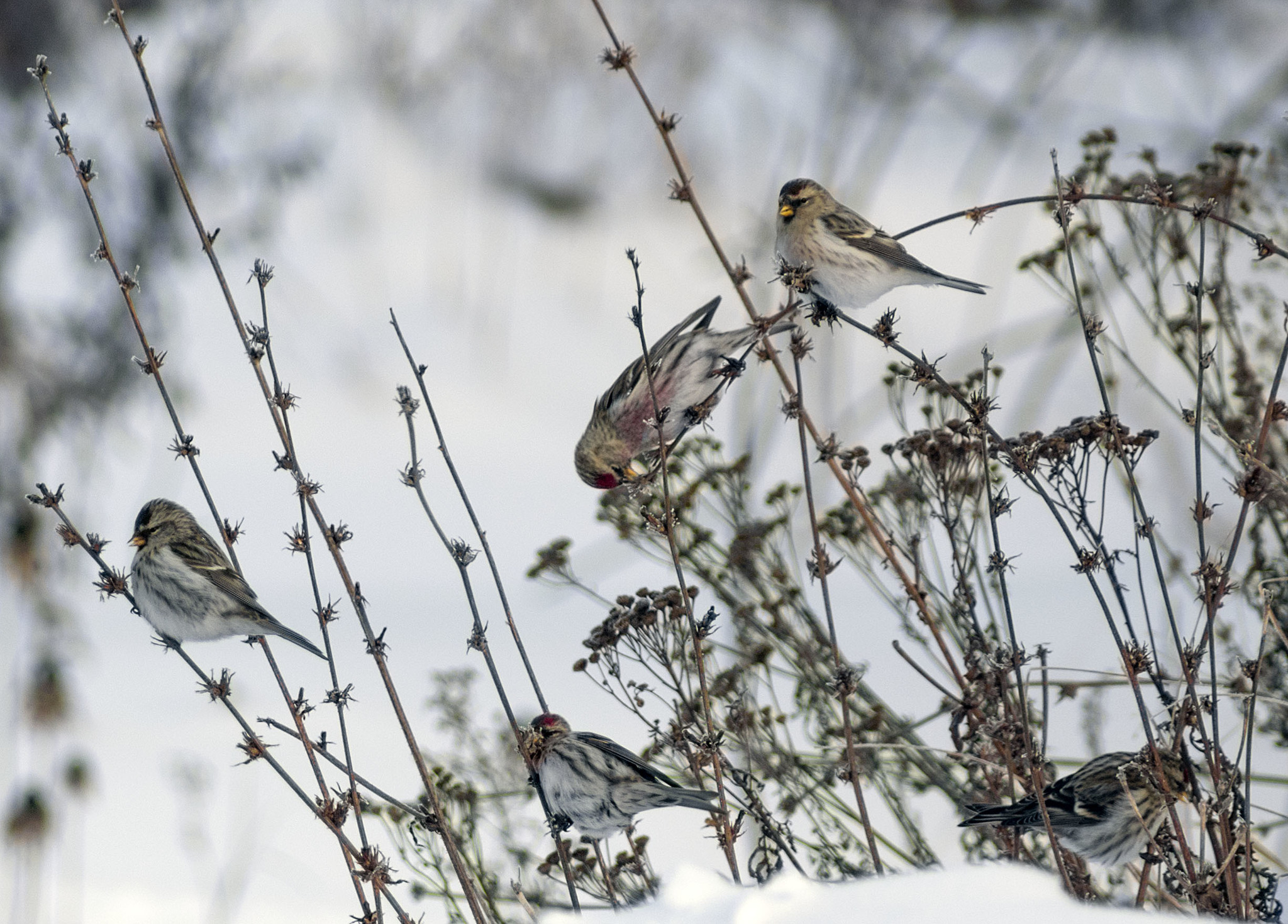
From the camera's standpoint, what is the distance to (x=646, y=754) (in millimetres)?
1834

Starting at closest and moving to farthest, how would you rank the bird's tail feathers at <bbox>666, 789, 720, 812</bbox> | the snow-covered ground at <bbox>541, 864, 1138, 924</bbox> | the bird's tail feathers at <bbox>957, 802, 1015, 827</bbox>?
the snow-covered ground at <bbox>541, 864, 1138, 924</bbox>
the bird's tail feathers at <bbox>666, 789, 720, 812</bbox>
the bird's tail feathers at <bbox>957, 802, 1015, 827</bbox>

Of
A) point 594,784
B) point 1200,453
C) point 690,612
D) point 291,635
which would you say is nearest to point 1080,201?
point 1200,453

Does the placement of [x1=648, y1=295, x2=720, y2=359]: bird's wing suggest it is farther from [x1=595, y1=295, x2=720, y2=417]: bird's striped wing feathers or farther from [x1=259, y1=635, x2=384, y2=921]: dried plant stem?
[x1=259, y1=635, x2=384, y2=921]: dried plant stem

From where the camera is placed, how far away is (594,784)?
1.54 m

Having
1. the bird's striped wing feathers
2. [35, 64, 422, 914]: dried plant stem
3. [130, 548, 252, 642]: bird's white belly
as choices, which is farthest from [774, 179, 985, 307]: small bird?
[130, 548, 252, 642]: bird's white belly

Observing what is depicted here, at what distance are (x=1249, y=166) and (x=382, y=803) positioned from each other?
2.03m

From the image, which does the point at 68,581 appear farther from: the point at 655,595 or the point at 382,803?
the point at 655,595

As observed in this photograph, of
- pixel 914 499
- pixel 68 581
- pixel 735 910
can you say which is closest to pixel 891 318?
pixel 914 499

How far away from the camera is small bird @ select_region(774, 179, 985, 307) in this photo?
184cm

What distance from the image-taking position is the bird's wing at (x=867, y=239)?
1.91m

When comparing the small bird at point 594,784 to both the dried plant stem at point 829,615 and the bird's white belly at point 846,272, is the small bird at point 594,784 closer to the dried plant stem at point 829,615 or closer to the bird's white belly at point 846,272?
the dried plant stem at point 829,615

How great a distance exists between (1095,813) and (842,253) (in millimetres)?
934

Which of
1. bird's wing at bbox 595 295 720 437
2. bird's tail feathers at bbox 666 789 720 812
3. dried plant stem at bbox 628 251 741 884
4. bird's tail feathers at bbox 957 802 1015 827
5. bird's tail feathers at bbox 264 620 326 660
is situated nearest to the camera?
dried plant stem at bbox 628 251 741 884

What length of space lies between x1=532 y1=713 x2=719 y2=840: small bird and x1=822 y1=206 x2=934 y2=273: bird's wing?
36.4 inches
